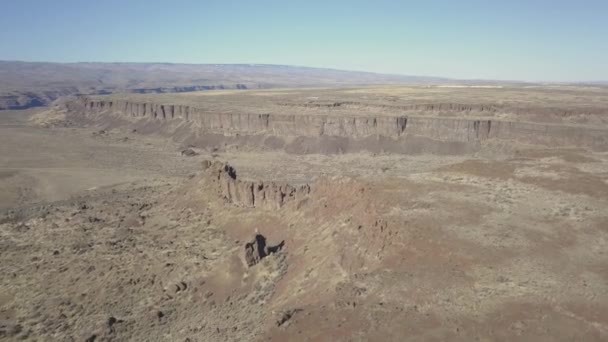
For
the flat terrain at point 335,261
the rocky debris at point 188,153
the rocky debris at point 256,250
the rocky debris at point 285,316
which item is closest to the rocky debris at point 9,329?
the flat terrain at point 335,261

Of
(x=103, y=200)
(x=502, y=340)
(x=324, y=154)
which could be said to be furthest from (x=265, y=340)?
(x=324, y=154)

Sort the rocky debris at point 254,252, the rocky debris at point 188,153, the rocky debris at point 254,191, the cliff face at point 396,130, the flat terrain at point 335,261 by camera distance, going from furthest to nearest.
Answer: the rocky debris at point 188,153 < the cliff face at point 396,130 < the rocky debris at point 254,191 < the rocky debris at point 254,252 < the flat terrain at point 335,261

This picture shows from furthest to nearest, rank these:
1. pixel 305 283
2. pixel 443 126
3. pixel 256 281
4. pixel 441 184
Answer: pixel 443 126 < pixel 441 184 < pixel 256 281 < pixel 305 283

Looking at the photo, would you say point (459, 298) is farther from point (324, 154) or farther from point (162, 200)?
point (324, 154)

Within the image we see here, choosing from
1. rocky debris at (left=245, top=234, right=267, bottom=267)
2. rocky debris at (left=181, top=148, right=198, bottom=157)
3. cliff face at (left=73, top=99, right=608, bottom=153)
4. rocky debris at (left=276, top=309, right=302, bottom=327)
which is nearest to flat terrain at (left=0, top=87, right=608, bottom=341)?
rocky debris at (left=276, top=309, right=302, bottom=327)

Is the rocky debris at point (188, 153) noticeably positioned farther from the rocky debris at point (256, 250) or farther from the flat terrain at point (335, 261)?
the rocky debris at point (256, 250)

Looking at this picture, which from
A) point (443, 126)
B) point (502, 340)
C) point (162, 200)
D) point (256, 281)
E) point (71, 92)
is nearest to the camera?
point (502, 340)

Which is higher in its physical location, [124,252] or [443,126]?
[443,126]

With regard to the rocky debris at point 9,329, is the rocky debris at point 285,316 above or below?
above
